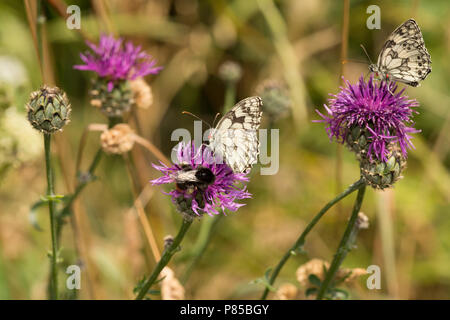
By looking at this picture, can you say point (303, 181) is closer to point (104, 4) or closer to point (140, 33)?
point (140, 33)

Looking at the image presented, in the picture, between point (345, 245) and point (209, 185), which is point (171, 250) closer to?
Result: point (209, 185)

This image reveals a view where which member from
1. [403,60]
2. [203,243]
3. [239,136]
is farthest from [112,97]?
[403,60]

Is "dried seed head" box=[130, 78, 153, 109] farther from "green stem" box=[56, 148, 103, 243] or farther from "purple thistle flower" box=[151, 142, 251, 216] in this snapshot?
"purple thistle flower" box=[151, 142, 251, 216]

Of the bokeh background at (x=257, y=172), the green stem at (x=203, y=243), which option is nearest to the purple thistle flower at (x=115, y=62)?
the bokeh background at (x=257, y=172)

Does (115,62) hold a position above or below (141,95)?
above

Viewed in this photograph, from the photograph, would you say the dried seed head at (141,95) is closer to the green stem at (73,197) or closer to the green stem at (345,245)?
the green stem at (73,197)

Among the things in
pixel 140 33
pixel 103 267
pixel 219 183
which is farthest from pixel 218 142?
pixel 140 33
